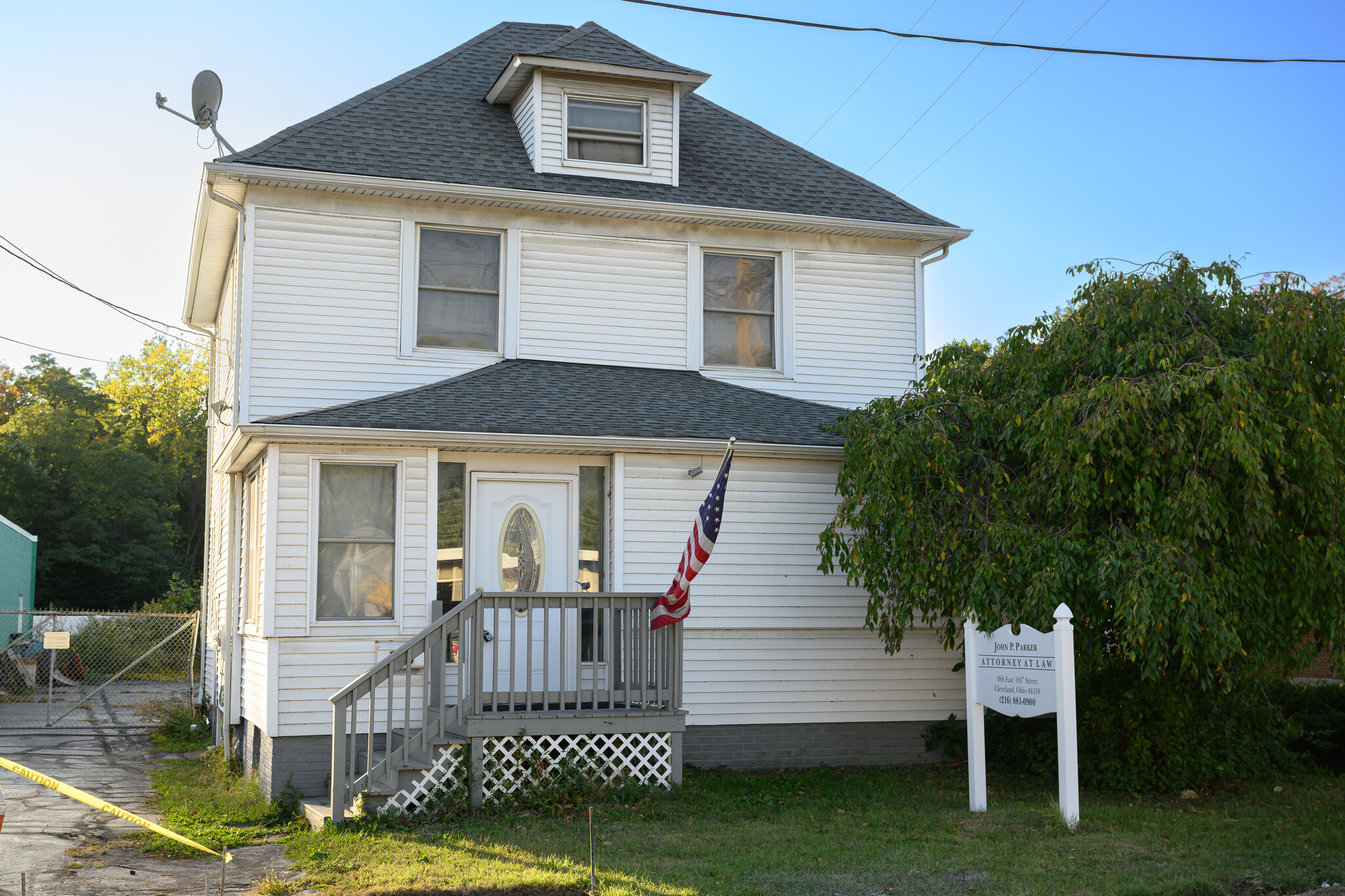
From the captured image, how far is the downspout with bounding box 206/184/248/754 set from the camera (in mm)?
10875

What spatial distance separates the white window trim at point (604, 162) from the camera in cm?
1231

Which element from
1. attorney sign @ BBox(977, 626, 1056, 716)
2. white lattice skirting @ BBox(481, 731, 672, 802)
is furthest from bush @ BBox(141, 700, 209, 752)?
attorney sign @ BBox(977, 626, 1056, 716)

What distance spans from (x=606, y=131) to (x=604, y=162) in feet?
1.28

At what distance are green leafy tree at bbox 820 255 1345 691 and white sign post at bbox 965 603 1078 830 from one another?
0.88 ft

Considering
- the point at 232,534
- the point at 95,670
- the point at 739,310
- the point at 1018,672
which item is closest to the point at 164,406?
the point at 95,670

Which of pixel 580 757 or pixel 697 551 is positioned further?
pixel 580 757

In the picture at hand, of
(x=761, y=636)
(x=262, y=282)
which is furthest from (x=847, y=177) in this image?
(x=262, y=282)

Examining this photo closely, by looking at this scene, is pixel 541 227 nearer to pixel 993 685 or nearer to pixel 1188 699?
pixel 993 685

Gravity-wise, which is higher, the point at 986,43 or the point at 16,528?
the point at 986,43

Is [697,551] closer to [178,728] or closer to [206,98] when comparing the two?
[206,98]

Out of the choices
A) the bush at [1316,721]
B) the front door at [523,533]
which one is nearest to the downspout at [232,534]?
the front door at [523,533]

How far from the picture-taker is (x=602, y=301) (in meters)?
12.0

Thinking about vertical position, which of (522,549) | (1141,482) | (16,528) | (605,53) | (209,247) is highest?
(605,53)

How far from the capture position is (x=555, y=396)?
1100cm
